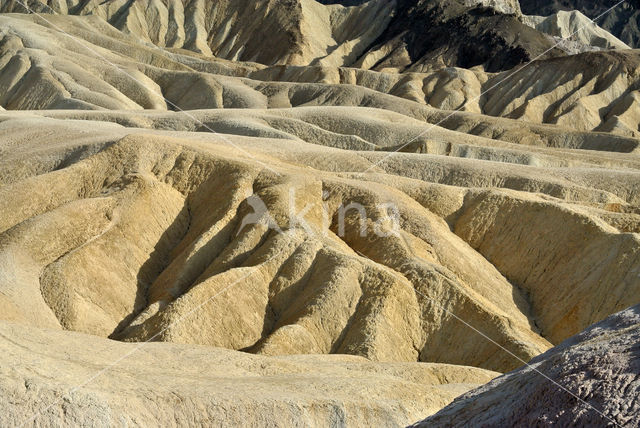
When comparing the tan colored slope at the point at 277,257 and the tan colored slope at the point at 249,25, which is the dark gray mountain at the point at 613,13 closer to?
the tan colored slope at the point at 249,25

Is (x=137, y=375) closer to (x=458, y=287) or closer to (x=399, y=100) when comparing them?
(x=458, y=287)

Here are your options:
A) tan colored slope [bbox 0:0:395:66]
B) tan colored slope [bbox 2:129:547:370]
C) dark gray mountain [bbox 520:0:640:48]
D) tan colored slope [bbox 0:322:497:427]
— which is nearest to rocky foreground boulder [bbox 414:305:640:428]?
tan colored slope [bbox 0:322:497:427]

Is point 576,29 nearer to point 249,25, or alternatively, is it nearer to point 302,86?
point 249,25

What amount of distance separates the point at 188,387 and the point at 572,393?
10639 millimetres

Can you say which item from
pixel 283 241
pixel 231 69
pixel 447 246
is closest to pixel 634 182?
pixel 447 246

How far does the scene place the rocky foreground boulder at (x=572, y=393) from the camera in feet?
35.2

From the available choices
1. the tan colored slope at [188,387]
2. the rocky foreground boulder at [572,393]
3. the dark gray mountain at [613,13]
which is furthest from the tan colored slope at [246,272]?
the dark gray mountain at [613,13]

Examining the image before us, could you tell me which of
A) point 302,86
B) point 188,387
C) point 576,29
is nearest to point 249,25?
point 302,86

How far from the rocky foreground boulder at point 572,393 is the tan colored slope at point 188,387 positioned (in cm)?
764

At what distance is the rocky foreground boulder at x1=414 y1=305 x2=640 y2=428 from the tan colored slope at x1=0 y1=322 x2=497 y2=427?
25.1 ft

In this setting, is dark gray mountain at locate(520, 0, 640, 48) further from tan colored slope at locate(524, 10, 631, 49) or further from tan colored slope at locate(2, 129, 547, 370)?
tan colored slope at locate(2, 129, 547, 370)

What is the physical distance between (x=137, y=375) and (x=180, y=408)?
65.4 inches

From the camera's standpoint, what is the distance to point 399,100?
93.9m

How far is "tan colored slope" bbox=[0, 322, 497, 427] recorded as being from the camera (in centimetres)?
1731
